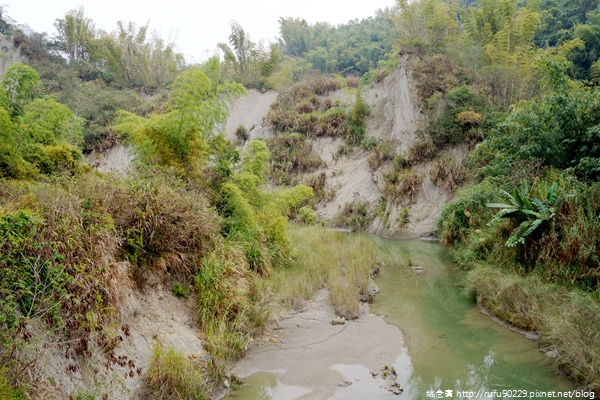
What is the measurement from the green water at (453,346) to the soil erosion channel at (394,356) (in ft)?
0.04

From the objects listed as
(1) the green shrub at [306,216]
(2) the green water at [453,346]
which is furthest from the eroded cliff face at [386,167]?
(2) the green water at [453,346]

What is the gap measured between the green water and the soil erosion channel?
1 centimetres

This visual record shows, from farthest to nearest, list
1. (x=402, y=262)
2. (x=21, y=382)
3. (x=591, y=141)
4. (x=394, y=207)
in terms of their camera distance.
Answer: (x=394, y=207)
(x=402, y=262)
(x=591, y=141)
(x=21, y=382)

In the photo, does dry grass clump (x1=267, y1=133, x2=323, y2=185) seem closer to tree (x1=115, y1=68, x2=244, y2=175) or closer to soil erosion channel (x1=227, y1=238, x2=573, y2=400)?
tree (x1=115, y1=68, x2=244, y2=175)

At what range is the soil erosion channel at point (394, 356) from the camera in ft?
16.0

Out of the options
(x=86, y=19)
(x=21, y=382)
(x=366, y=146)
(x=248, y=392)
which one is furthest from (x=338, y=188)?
(x=86, y=19)

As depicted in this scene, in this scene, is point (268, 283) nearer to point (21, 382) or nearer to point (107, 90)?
point (21, 382)

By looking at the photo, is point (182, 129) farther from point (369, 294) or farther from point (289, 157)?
point (289, 157)

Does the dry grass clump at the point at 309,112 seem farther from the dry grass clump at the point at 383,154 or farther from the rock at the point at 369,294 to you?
the rock at the point at 369,294

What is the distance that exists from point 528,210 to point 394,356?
4184mm

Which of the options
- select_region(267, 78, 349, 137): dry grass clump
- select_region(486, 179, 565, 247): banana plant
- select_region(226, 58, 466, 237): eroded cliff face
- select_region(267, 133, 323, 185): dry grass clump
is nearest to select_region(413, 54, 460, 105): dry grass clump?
select_region(226, 58, 466, 237): eroded cliff face

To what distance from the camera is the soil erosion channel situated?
4.89 meters

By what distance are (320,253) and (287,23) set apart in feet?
223

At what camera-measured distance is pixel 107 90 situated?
35.7 metres
